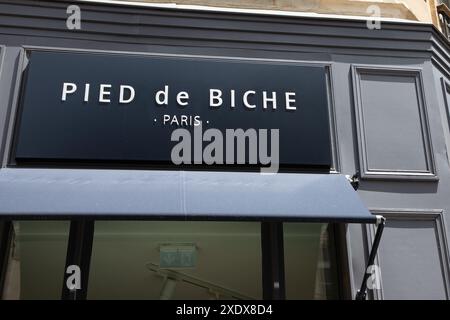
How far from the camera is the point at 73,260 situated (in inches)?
187

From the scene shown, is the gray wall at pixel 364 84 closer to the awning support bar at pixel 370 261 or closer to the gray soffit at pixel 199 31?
the gray soffit at pixel 199 31

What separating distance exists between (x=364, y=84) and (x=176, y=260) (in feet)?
9.54

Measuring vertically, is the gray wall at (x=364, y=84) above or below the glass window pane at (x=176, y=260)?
above

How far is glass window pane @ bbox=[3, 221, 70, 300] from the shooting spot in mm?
4676

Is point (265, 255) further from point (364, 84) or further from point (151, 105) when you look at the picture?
point (364, 84)

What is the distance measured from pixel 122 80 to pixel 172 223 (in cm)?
162

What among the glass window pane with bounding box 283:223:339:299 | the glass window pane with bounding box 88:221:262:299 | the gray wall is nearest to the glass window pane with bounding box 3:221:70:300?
the glass window pane with bounding box 88:221:262:299

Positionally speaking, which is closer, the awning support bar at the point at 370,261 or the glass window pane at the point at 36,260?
the awning support bar at the point at 370,261

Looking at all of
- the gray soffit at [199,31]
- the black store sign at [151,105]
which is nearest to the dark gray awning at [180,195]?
the black store sign at [151,105]

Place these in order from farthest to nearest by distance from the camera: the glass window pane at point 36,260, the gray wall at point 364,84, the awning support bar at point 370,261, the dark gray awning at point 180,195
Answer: the gray wall at point 364,84 < the glass window pane at point 36,260 < the awning support bar at point 370,261 < the dark gray awning at point 180,195

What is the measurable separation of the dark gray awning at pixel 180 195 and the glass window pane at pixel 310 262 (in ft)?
2.01

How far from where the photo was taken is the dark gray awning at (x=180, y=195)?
13.2 ft
